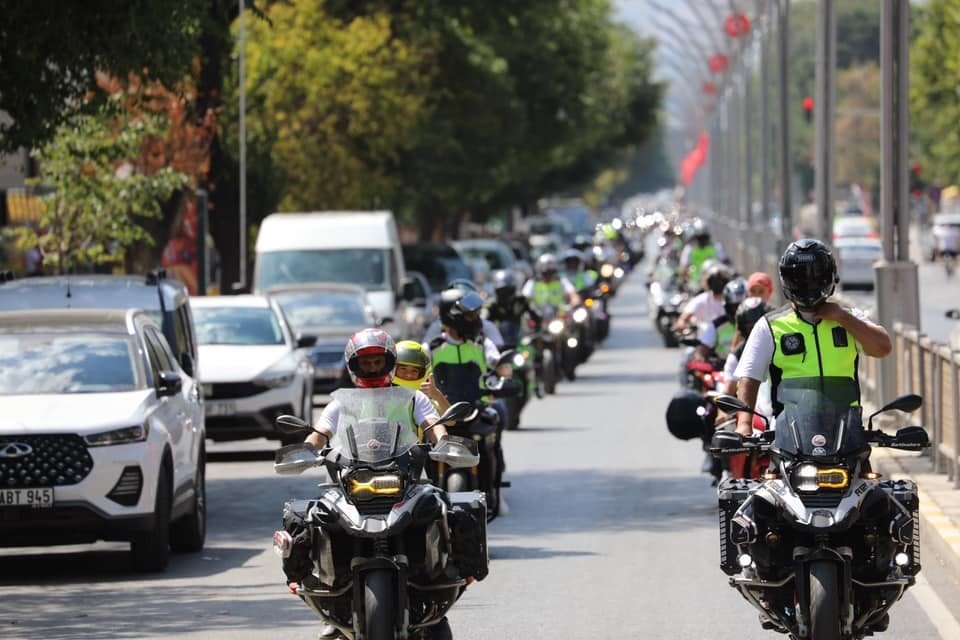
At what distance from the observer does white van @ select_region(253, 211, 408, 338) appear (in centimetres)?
3447

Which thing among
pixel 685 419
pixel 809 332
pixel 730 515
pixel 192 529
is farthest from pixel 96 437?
pixel 809 332

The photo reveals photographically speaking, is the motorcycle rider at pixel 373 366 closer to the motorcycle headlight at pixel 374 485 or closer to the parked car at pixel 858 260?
the motorcycle headlight at pixel 374 485

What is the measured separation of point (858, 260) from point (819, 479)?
5844 cm

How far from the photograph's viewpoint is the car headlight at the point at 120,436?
14148mm

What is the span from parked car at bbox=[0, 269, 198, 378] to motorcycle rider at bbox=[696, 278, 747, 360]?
372cm

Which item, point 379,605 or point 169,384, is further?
point 169,384

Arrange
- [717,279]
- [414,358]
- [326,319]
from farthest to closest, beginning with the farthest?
[326,319] < [717,279] < [414,358]

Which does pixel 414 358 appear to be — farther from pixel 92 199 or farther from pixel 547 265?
pixel 92 199

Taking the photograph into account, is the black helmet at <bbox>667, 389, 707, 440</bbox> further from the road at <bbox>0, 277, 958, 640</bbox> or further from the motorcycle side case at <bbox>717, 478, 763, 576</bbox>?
the motorcycle side case at <bbox>717, 478, 763, 576</bbox>

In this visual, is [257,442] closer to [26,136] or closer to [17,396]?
[26,136]

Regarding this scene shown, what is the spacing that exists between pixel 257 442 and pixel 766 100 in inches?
1572

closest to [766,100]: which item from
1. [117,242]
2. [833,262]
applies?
[117,242]

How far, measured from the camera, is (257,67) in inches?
1860

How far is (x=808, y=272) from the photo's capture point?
9.48m
